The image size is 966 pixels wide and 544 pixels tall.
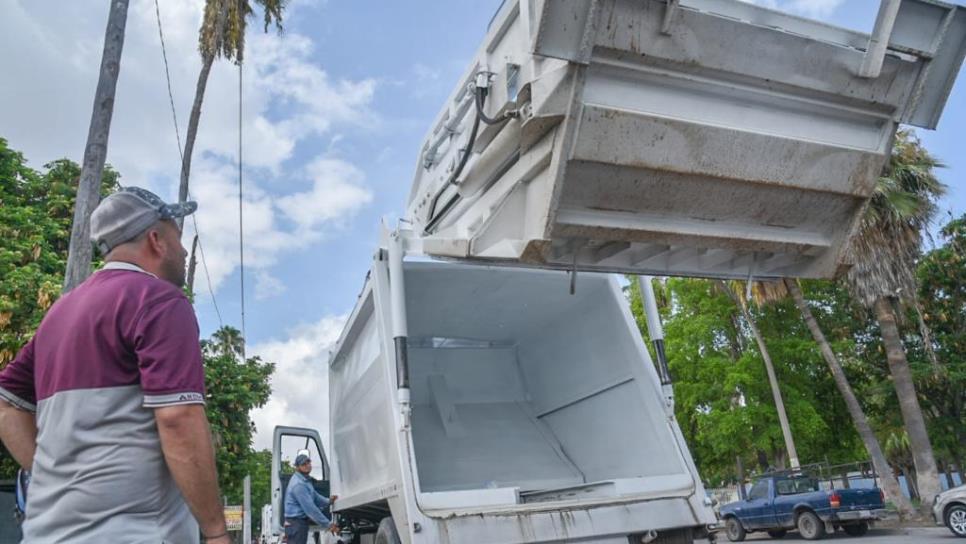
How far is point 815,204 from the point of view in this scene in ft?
13.1

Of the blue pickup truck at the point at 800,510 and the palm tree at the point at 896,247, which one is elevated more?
the palm tree at the point at 896,247

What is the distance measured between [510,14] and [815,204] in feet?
6.52

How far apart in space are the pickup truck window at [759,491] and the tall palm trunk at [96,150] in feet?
43.4

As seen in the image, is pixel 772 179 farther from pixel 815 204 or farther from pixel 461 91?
pixel 461 91

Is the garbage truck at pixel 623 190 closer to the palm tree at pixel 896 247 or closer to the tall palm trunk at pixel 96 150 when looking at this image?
the tall palm trunk at pixel 96 150

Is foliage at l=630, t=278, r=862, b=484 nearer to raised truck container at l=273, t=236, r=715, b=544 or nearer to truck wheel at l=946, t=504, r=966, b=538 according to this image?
truck wheel at l=946, t=504, r=966, b=538

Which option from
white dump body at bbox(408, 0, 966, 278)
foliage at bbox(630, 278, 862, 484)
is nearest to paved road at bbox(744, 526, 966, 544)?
foliage at bbox(630, 278, 862, 484)

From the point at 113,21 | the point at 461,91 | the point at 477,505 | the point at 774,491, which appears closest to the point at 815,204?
the point at 461,91

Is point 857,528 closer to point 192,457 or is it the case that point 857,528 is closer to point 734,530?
point 734,530

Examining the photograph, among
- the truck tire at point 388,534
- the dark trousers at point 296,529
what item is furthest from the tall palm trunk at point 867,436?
the truck tire at point 388,534

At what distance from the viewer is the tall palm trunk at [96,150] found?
24.2 feet

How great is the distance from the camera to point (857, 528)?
45.5ft

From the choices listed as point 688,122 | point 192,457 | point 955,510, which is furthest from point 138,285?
point 955,510

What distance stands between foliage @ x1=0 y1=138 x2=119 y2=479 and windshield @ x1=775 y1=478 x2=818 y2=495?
13.9 metres
